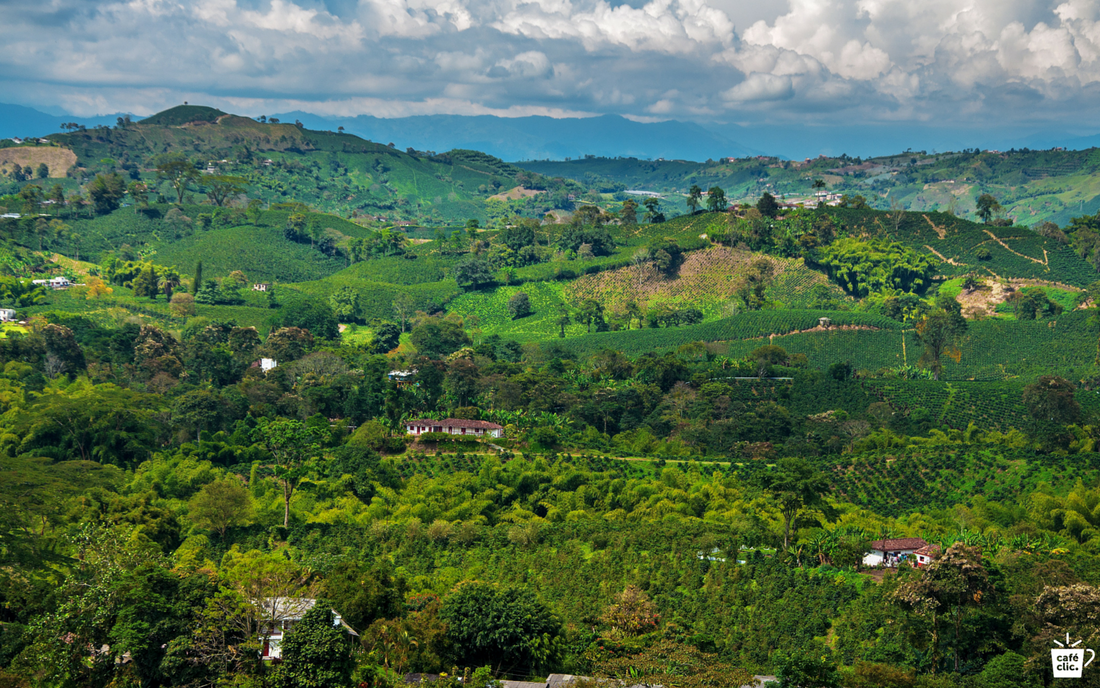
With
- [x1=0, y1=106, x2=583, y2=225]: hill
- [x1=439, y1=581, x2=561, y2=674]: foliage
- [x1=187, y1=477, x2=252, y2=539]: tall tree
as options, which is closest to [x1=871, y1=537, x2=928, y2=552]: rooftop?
[x1=439, y1=581, x2=561, y2=674]: foliage

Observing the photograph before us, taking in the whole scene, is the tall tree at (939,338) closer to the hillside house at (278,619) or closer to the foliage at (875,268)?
the foliage at (875,268)

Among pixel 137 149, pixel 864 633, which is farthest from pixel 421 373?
pixel 137 149

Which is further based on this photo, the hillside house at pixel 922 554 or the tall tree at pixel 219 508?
the tall tree at pixel 219 508

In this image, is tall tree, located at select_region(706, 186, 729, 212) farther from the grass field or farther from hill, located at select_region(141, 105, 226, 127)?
hill, located at select_region(141, 105, 226, 127)

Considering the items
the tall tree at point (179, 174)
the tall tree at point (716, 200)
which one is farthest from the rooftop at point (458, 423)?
the tall tree at point (179, 174)

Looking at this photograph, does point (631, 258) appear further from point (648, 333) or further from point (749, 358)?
point (749, 358)

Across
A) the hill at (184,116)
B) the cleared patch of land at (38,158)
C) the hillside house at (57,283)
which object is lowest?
the hillside house at (57,283)
